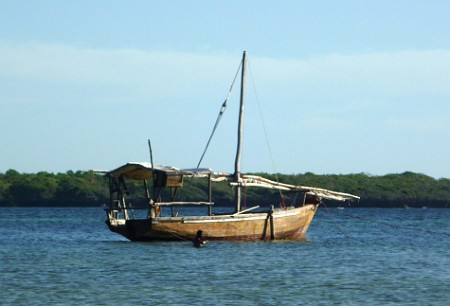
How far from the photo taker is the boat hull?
4969 cm

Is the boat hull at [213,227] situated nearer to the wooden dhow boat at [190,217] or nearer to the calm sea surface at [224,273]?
the wooden dhow boat at [190,217]

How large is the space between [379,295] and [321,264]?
32.1 feet

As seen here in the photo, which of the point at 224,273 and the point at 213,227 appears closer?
the point at 224,273

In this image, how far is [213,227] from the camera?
166ft

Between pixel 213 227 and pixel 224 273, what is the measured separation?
10.9m

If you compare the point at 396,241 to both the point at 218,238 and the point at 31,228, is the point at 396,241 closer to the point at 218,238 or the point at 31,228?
the point at 218,238

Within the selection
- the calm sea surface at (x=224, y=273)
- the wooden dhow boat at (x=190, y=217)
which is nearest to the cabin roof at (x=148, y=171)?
the wooden dhow boat at (x=190, y=217)

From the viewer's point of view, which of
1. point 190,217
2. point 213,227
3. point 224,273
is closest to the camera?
point 224,273

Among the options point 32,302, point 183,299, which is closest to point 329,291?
point 183,299

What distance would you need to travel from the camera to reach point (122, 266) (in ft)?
138

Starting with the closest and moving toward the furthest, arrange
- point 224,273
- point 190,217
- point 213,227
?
point 224,273, point 190,217, point 213,227

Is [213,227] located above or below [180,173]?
below

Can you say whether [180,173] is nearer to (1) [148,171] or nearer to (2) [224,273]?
(1) [148,171]

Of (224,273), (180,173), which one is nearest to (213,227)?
(180,173)
